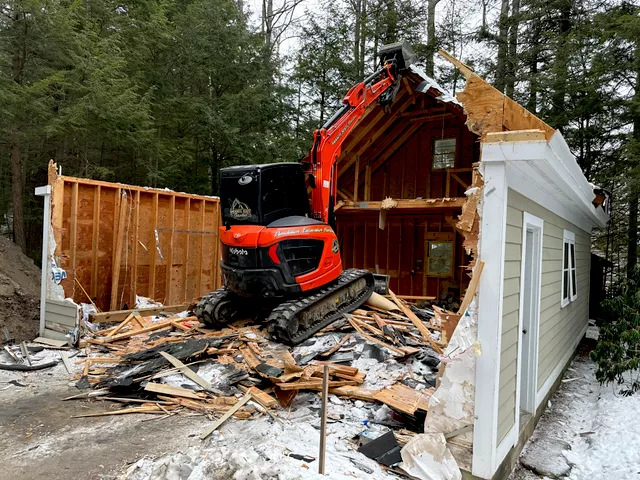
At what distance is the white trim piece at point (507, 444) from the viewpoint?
3.54 meters

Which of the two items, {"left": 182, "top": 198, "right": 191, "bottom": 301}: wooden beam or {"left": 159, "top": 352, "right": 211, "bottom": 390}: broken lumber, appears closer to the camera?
{"left": 159, "top": 352, "right": 211, "bottom": 390}: broken lumber

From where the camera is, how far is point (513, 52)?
16.0 meters

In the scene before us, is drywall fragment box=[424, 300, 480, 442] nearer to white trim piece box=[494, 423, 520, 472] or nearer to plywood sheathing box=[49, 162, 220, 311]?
white trim piece box=[494, 423, 520, 472]

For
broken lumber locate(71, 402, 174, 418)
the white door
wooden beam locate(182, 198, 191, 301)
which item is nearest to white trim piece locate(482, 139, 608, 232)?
the white door

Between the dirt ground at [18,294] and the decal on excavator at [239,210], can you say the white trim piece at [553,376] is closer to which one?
the decal on excavator at [239,210]

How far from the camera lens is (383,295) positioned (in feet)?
28.6

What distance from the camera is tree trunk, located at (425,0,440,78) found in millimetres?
17531

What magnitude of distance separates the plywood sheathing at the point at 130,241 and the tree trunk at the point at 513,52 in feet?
39.4

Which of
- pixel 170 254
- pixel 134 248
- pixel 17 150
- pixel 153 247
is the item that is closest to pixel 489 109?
pixel 134 248

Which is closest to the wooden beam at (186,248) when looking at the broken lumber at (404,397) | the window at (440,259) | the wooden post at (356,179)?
the wooden post at (356,179)

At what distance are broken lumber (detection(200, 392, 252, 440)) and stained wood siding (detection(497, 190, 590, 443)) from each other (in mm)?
2669

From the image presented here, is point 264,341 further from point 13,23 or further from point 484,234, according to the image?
point 13,23

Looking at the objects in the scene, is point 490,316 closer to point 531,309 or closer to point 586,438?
point 531,309

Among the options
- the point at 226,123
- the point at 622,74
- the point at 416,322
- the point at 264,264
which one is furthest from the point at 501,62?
the point at 264,264
